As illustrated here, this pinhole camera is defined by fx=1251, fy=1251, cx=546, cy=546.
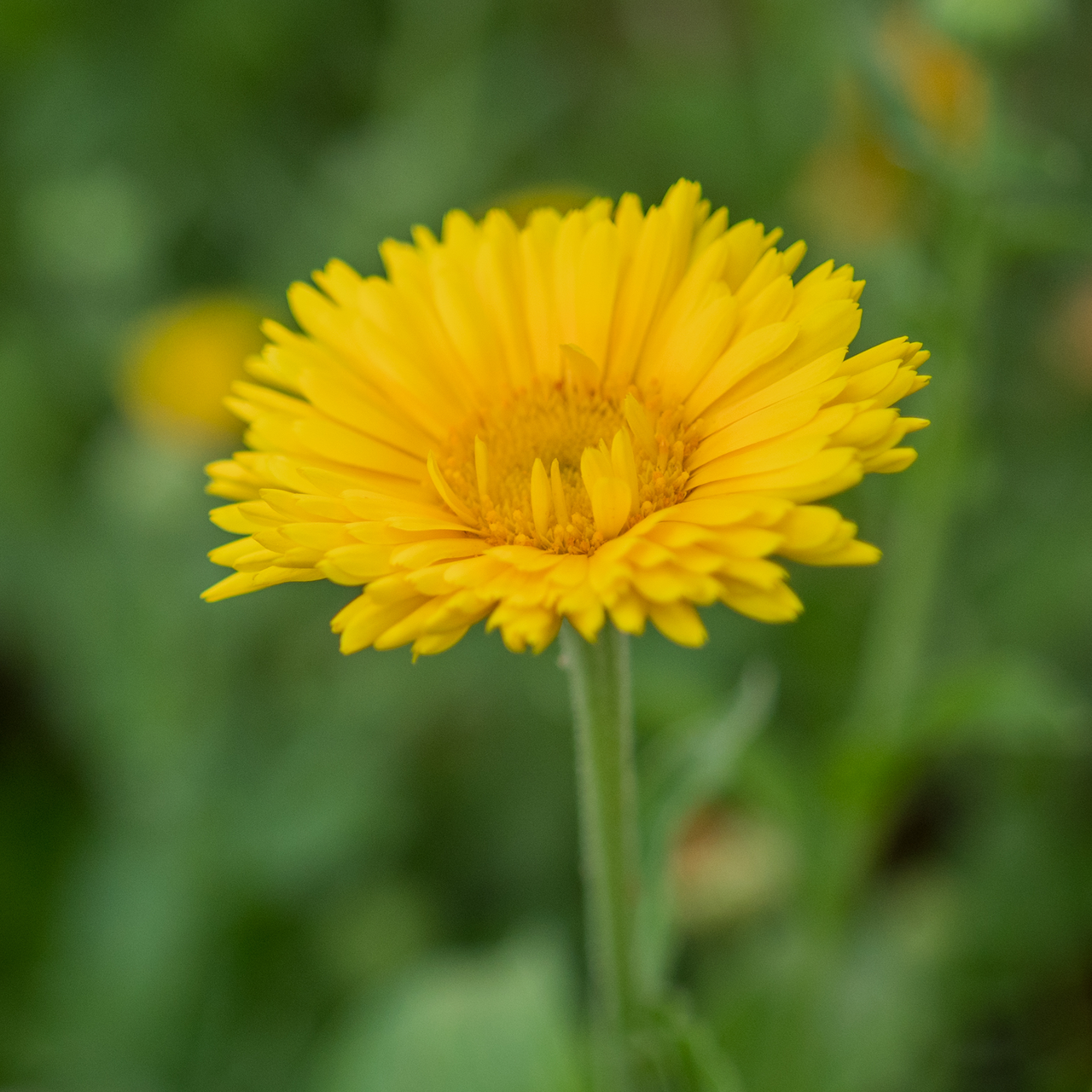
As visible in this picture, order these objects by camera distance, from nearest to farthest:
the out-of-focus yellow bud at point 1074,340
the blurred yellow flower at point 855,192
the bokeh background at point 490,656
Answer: the bokeh background at point 490,656 < the out-of-focus yellow bud at point 1074,340 < the blurred yellow flower at point 855,192

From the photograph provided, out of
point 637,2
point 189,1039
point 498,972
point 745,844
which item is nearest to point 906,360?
point 498,972

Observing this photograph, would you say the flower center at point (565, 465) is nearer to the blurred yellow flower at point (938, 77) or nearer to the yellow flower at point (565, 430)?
the yellow flower at point (565, 430)

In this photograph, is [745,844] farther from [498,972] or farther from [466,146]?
[466,146]

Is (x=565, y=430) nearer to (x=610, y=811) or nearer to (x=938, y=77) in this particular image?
(x=610, y=811)

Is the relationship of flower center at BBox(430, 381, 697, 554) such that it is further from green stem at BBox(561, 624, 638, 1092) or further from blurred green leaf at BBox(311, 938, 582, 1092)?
blurred green leaf at BBox(311, 938, 582, 1092)

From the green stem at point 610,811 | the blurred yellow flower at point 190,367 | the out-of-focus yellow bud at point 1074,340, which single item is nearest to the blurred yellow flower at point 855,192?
the out-of-focus yellow bud at point 1074,340

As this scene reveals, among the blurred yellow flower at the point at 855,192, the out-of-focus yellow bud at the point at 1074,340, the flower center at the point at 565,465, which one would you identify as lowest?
the flower center at the point at 565,465

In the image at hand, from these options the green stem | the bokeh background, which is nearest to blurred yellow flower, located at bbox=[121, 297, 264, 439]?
the bokeh background
